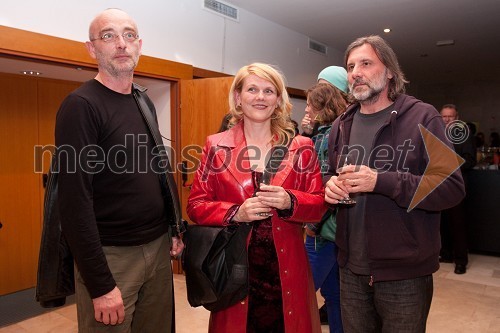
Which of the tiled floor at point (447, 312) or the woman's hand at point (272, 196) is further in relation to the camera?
the tiled floor at point (447, 312)

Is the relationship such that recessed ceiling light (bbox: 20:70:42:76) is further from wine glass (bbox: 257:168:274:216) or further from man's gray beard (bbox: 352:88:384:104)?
man's gray beard (bbox: 352:88:384:104)

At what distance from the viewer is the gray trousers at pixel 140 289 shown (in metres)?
1.57

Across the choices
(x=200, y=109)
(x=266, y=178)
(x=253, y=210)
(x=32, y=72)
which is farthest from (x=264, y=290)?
(x=32, y=72)

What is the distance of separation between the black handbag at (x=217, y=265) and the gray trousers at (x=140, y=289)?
233mm

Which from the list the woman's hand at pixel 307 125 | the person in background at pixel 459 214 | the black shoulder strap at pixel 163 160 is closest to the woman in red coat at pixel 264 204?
the black shoulder strap at pixel 163 160

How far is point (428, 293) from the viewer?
5.25 ft

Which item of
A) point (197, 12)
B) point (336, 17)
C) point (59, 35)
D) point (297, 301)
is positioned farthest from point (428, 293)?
point (336, 17)

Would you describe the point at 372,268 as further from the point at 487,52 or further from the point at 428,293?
the point at 487,52

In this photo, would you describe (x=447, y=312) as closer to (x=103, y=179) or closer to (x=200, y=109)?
(x=200, y=109)

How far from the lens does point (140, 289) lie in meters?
1.75

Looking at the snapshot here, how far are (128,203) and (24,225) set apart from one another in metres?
3.26

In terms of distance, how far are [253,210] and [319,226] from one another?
2.59 ft

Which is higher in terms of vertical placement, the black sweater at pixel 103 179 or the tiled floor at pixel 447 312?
the black sweater at pixel 103 179

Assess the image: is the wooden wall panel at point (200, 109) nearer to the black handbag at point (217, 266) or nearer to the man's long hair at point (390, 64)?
the man's long hair at point (390, 64)
